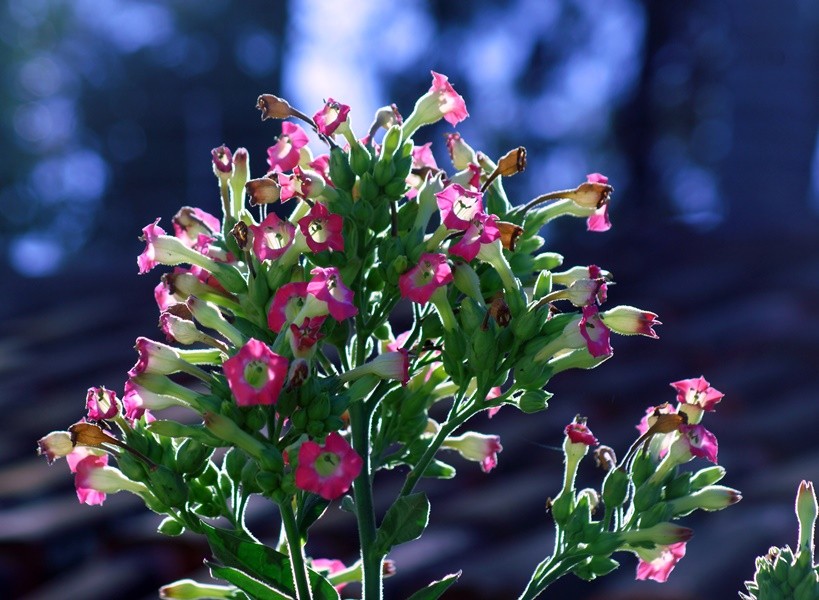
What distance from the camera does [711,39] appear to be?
1052 centimetres

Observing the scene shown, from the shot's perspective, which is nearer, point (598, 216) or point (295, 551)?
point (295, 551)

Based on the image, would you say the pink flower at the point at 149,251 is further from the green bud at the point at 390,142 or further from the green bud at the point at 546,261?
the green bud at the point at 546,261

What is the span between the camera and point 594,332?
42.8 inches

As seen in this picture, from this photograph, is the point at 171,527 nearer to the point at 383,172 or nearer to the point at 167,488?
the point at 167,488

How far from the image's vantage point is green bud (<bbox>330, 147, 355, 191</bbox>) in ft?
3.89

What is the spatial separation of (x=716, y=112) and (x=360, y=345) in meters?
11.7

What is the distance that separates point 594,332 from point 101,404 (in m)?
0.51

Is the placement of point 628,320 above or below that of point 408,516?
above

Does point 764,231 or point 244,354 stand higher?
point 764,231

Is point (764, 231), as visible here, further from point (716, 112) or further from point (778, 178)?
point (716, 112)

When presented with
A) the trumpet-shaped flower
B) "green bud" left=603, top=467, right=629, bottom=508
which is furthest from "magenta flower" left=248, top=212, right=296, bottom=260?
"green bud" left=603, top=467, right=629, bottom=508

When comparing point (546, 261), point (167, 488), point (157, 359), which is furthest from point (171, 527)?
point (546, 261)

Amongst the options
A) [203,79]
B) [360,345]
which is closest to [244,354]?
[360,345]

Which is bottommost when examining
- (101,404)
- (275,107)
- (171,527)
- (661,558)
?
(661,558)
